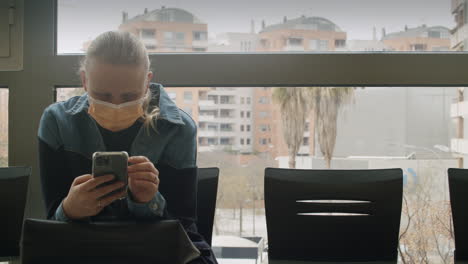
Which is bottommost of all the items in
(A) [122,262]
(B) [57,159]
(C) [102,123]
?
(A) [122,262]

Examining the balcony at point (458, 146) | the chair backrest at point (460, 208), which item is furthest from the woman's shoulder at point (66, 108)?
the balcony at point (458, 146)

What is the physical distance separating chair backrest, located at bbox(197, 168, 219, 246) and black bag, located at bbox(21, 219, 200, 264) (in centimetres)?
46

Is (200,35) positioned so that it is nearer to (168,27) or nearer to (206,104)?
(168,27)

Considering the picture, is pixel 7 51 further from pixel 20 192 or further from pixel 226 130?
pixel 226 130

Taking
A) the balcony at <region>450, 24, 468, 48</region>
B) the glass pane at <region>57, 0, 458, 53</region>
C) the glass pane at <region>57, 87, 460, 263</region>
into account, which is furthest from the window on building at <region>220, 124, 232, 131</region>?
the balcony at <region>450, 24, 468, 48</region>

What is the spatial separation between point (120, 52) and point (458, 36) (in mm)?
1405

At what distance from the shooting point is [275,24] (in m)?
1.90

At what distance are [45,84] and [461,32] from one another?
1.76 m

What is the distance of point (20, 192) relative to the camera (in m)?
1.48

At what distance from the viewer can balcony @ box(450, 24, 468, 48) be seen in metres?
1.86

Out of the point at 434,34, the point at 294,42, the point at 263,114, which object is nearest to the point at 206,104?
the point at 263,114

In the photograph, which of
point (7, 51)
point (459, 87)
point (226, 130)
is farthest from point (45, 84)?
point (459, 87)

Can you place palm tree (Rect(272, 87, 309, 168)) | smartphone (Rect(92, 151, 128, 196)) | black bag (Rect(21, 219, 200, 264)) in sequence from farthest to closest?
palm tree (Rect(272, 87, 309, 168)), smartphone (Rect(92, 151, 128, 196)), black bag (Rect(21, 219, 200, 264))

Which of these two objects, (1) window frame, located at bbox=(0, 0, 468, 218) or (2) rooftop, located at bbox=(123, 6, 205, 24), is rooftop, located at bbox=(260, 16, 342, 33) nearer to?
(1) window frame, located at bbox=(0, 0, 468, 218)
